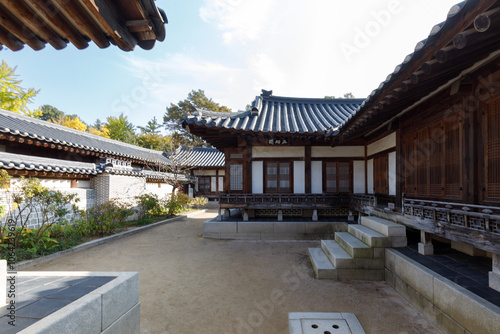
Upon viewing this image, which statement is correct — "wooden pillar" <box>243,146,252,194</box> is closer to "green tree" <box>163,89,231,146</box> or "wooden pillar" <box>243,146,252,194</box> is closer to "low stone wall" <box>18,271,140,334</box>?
"low stone wall" <box>18,271,140,334</box>

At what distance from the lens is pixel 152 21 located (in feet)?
6.43

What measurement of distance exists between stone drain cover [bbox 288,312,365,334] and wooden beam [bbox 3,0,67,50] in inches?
168

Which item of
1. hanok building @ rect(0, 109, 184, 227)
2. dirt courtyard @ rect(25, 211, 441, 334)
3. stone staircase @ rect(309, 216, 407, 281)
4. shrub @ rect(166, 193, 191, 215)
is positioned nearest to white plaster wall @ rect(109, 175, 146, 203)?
hanok building @ rect(0, 109, 184, 227)

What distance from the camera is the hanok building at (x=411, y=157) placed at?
3.04m

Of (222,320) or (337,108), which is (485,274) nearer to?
(222,320)

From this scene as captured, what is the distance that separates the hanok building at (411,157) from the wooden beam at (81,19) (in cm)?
356

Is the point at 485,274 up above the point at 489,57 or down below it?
below

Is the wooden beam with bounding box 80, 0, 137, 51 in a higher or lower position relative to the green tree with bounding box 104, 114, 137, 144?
lower

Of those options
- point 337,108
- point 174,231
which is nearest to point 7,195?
point 174,231

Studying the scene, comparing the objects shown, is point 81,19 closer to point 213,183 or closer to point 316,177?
point 316,177

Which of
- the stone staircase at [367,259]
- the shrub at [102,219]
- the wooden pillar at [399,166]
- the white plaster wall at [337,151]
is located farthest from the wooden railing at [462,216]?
the shrub at [102,219]

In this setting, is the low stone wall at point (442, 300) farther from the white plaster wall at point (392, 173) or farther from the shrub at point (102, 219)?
the shrub at point (102, 219)

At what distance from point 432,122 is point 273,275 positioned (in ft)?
17.6

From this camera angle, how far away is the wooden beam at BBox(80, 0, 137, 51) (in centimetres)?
162
